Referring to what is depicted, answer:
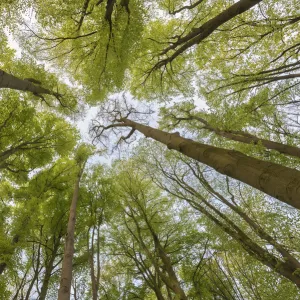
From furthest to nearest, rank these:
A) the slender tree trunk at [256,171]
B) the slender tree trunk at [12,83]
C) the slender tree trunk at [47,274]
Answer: the slender tree trunk at [47,274], the slender tree trunk at [12,83], the slender tree trunk at [256,171]

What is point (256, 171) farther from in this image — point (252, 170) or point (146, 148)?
point (146, 148)

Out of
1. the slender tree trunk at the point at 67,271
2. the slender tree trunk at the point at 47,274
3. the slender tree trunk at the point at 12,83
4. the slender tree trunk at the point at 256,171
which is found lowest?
the slender tree trunk at the point at 256,171

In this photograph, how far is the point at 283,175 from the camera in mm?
2104

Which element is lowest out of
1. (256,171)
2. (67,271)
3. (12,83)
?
(256,171)

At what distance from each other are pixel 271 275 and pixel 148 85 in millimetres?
7928

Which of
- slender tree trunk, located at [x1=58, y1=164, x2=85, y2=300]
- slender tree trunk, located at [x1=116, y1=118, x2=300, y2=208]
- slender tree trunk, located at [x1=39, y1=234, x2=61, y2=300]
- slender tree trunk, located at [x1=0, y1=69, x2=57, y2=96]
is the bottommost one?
slender tree trunk, located at [x1=116, y1=118, x2=300, y2=208]

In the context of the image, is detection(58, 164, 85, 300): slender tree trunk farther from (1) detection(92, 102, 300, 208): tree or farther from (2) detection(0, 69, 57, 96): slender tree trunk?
(2) detection(0, 69, 57, 96): slender tree trunk

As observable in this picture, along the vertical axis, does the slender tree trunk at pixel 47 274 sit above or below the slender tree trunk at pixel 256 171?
above

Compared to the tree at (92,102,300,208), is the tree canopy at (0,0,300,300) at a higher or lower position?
higher

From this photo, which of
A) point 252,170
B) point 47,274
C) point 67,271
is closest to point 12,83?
point 67,271

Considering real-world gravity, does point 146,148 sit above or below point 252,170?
above

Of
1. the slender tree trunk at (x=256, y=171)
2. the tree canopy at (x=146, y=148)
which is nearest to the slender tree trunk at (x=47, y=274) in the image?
the tree canopy at (x=146, y=148)

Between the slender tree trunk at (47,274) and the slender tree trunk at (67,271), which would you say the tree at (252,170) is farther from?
the slender tree trunk at (47,274)

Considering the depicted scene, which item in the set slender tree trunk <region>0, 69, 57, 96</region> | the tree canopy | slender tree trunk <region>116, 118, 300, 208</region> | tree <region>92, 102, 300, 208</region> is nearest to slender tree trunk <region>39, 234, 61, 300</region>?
the tree canopy
